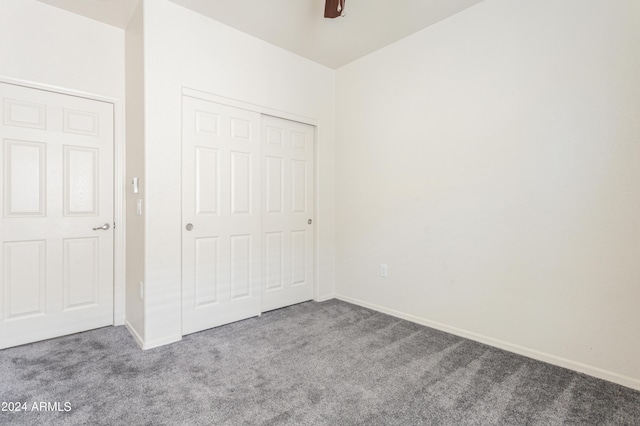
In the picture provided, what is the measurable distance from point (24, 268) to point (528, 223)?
3.90 m

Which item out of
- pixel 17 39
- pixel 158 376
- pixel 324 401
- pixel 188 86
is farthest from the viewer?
pixel 188 86

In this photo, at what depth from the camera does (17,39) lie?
7.65 ft

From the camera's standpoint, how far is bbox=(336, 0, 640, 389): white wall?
1.88 meters

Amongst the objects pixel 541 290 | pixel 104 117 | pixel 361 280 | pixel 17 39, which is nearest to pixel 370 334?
pixel 361 280

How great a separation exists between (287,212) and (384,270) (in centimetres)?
121

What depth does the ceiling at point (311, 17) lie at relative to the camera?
244 centimetres

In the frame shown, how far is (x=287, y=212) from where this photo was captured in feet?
11.0

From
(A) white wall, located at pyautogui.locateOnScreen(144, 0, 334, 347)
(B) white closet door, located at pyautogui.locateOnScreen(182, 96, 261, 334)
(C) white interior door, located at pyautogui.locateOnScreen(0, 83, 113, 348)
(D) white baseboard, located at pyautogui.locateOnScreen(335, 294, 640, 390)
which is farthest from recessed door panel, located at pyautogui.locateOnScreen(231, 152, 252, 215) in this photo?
(D) white baseboard, located at pyautogui.locateOnScreen(335, 294, 640, 390)

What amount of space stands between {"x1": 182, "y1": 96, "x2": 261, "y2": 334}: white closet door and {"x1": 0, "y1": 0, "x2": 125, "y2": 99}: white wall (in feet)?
2.88

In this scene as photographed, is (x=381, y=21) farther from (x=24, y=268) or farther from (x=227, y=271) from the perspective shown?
(x=24, y=268)

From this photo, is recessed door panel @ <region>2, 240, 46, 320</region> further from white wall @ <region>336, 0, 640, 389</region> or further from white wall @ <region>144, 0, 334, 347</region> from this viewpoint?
white wall @ <region>336, 0, 640, 389</region>

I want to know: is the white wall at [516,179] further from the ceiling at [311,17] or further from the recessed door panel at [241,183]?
the recessed door panel at [241,183]

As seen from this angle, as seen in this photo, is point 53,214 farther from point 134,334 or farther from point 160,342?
point 160,342

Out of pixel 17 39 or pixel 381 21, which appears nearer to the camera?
pixel 17 39
